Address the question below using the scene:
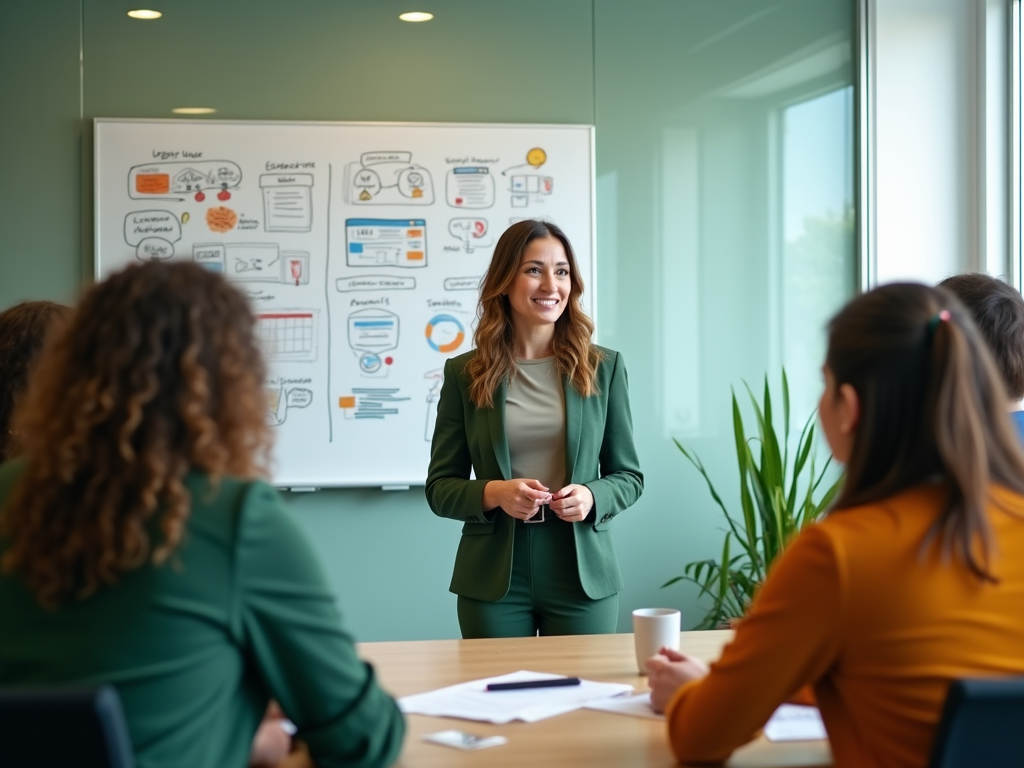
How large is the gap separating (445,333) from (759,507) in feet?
4.39

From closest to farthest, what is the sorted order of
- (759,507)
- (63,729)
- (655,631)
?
1. (63,729)
2. (655,631)
3. (759,507)

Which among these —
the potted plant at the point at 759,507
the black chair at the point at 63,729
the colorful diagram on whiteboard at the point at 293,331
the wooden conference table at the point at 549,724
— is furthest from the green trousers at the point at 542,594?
the colorful diagram on whiteboard at the point at 293,331

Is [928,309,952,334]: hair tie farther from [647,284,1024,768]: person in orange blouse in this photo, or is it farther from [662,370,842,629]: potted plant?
[662,370,842,629]: potted plant

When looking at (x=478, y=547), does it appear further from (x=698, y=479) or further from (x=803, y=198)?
(x=803, y=198)

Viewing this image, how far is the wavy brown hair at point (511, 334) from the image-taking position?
9.51ft

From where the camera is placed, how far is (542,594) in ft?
9.03

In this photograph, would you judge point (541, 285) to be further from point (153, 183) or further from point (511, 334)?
point (153, 183)

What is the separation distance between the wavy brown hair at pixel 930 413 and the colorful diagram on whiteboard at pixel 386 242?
2.98 metres

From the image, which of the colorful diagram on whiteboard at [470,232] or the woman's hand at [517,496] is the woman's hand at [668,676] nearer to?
the woman's hand at [517,496]

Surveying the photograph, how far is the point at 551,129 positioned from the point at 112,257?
1.72 meters

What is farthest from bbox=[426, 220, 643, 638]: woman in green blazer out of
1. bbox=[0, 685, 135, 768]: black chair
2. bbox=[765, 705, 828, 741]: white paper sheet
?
bbox=[0, 685, 135, 768]: black chair

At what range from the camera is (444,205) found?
4297mm

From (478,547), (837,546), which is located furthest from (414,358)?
(837,546)

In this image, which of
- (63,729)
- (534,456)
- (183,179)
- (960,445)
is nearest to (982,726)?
(960,445)
